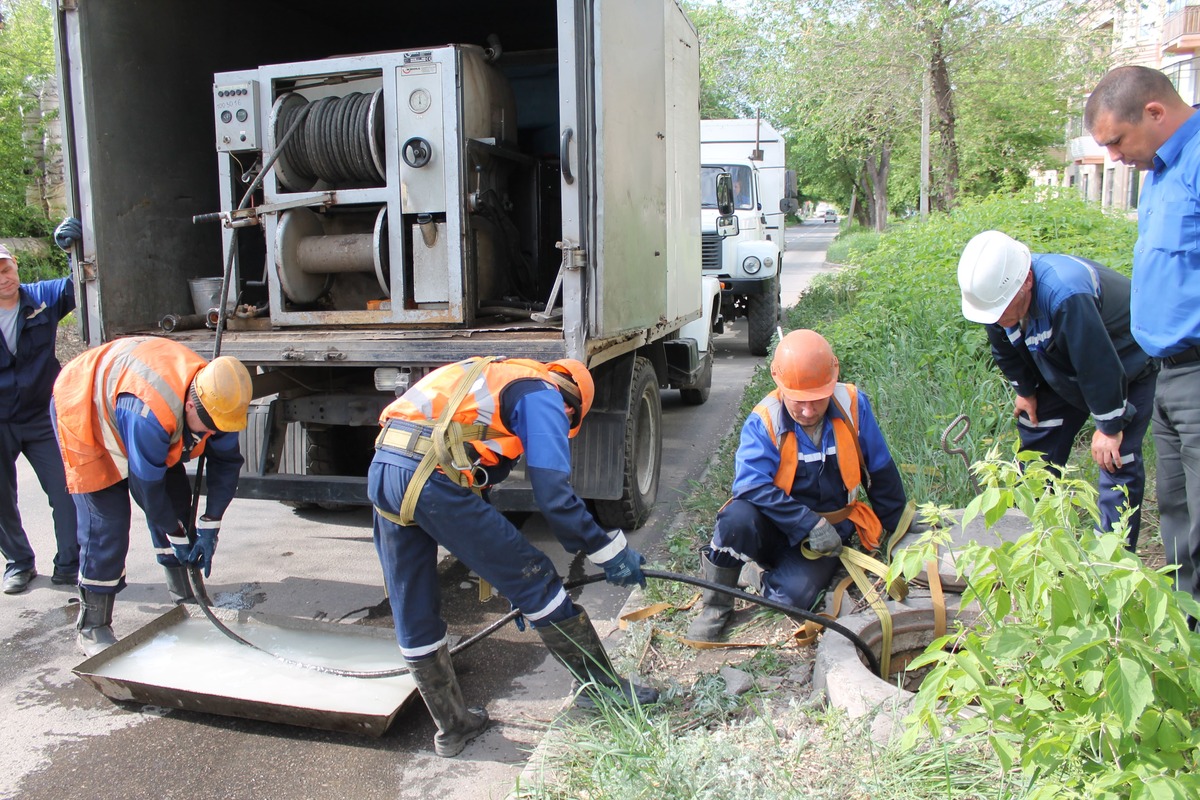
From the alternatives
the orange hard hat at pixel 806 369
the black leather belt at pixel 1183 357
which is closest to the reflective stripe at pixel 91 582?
the orange hard hat at pixel 806 369

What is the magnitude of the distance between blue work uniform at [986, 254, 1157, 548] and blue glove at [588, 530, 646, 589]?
172 cm

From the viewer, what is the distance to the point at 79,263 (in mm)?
4590

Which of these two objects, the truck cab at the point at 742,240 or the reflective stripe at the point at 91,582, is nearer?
the reflective stripe at the point at 91,582

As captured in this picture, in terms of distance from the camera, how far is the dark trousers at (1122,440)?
3.56 meters

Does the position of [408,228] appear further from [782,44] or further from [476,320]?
[782,44]

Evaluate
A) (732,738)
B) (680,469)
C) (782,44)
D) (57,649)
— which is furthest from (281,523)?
(782,44)

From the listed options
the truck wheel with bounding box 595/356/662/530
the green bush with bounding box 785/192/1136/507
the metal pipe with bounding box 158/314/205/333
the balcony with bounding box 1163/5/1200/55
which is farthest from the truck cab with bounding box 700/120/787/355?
the balcony with bounding box 1163/5/1200/55

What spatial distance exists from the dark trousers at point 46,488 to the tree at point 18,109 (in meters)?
10.7

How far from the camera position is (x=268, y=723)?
3.22 meters

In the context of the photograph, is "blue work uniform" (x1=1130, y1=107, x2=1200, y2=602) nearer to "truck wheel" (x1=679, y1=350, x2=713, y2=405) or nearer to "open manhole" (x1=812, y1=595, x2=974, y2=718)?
"open manhole" (x1=812, y1=595, x2=974, y2=718)

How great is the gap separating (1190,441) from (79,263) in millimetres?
4794

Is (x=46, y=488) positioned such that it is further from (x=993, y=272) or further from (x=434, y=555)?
(x=993, y=272)

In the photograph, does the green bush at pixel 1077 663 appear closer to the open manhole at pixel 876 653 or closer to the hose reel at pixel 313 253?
the open manhole at pixel 876 653

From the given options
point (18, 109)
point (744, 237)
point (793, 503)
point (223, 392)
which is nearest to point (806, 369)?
point (793, 503)
